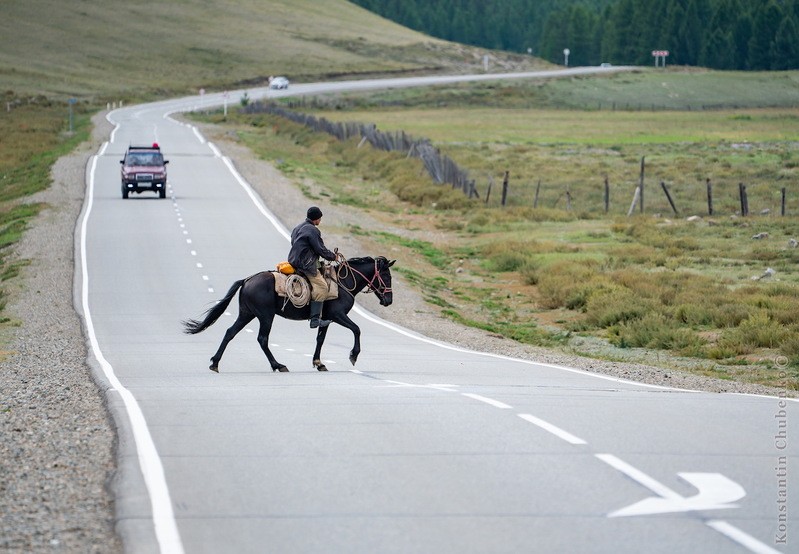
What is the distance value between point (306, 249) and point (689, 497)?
8891 mm

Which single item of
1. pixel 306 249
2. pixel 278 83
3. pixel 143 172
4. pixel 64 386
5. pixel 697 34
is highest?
pixel 697 34

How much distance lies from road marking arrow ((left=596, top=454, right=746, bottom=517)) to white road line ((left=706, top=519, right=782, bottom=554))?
334 millimetres

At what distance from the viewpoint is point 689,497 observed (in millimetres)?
8805

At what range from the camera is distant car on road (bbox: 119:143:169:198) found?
1861 inches

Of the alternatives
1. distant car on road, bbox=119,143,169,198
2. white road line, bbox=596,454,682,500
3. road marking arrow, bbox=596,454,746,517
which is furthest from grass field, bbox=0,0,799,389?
road marking arrow, bbox=596,454,746,517

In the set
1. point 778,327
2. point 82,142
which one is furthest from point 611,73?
point 778,327

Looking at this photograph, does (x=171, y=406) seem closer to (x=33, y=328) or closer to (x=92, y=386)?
Answer: (x=92, y=386)

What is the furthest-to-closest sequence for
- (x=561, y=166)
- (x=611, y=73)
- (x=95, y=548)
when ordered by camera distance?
1. (x=611, y=73)
2. (x=561, y=166)
3. (x=95, y=548)

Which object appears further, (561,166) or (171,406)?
(561,166)

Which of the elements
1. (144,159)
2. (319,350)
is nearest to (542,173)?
(144,159)

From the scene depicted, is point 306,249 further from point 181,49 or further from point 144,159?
point 181,49

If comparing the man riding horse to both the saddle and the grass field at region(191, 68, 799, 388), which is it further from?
the grass field at region(191, 68, 799, 388)

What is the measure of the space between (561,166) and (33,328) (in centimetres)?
4368

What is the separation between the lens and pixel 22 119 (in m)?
87.9
